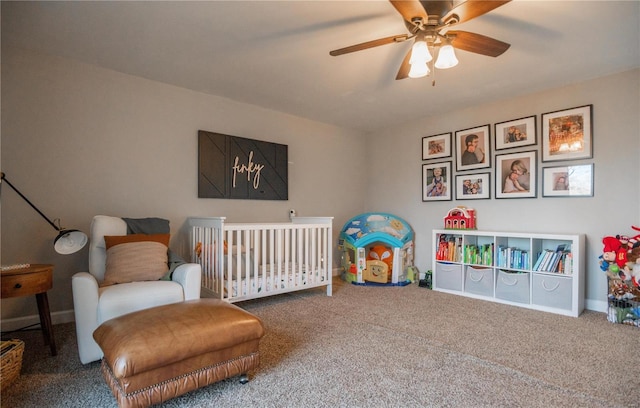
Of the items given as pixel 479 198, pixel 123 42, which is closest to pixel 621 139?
pixel 479 198

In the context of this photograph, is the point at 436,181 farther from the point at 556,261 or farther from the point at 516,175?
the point at 556,261

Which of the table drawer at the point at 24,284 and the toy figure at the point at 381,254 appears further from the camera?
the toy figure at the point at 381,254

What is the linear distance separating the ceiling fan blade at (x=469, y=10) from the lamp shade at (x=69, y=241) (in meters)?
2.80

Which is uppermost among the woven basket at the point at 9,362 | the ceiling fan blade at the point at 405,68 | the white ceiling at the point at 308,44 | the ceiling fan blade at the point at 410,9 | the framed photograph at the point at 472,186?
the white ceiling at the point at 308,44

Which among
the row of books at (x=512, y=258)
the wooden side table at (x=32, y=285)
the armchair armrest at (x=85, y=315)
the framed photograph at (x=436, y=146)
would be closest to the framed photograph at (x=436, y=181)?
the framed photograph at (x=436, y=146)

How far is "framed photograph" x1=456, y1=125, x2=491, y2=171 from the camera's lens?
12.7 ft

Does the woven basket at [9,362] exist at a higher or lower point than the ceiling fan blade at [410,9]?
lower

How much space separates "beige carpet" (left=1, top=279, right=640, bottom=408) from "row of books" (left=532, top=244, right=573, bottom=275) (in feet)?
1.42

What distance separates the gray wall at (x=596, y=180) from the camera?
117 inches

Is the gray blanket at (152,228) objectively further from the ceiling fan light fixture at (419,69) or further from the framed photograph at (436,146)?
the framed photograph at (436,146)

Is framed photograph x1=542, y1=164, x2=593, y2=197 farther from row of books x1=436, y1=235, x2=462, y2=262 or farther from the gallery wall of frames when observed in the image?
row of books x1=436, y1=235, x2=462, y2=262

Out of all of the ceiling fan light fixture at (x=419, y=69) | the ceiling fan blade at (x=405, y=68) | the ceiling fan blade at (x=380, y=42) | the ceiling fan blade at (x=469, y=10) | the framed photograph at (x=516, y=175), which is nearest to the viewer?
the ceiling fan blade at (x=469, y=10)

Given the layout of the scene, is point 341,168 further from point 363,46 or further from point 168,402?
point 168,402

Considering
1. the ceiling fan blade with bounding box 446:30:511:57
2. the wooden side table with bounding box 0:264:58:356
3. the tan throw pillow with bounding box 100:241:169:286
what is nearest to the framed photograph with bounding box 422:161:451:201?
the ceiling fan blade with bounding box 446:30:511:57
